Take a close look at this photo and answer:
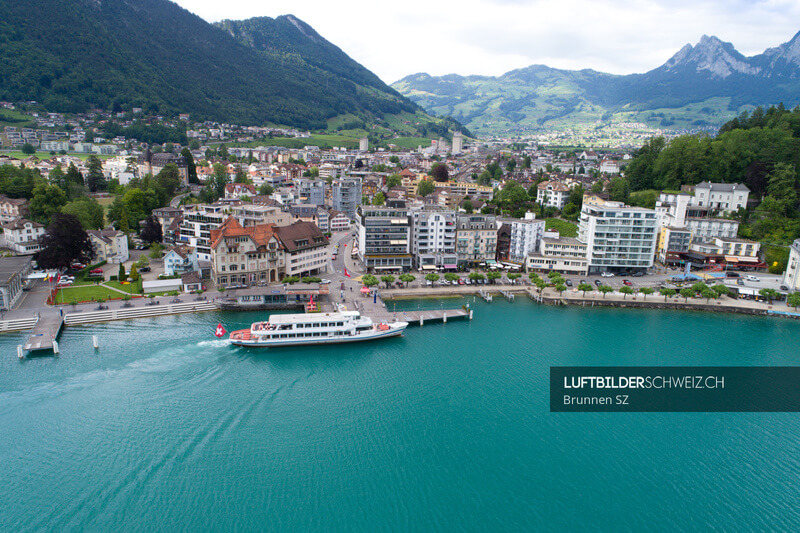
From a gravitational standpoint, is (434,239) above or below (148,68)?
below

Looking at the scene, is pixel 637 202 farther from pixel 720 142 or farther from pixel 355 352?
pixel 355 352

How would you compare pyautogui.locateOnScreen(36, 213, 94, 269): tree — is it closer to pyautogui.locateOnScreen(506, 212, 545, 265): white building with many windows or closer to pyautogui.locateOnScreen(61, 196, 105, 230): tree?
pyautogui.locateOnScreen(61, 196, 105, 230): tree

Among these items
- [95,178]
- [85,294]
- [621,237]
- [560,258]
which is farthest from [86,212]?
[621,237]

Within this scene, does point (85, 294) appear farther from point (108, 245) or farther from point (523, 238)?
point (523, 238)

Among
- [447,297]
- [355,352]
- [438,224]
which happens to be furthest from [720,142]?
[355,352]

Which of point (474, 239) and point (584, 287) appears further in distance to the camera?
point (474, 239)

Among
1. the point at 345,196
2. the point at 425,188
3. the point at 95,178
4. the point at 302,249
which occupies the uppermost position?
the point at 95,178
